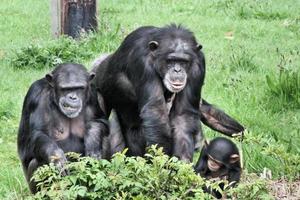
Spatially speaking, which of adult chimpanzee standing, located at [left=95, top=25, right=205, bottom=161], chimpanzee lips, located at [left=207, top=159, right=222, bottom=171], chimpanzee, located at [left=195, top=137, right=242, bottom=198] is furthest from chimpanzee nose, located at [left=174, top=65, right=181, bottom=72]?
chimpanzee lips, located at [left=207, top=159, right=222, bottom=171]

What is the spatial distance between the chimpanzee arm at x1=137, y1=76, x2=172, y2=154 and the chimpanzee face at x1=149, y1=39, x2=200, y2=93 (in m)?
0.10

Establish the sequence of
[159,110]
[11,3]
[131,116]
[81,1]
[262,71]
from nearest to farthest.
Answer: [159,110]
[131,116]
[262,71]
[81,1]
[11,3]

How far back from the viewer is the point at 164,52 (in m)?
5.65

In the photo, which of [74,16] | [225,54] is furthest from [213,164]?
[74,16]

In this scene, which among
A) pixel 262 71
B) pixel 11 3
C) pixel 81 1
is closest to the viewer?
pixel 262 71

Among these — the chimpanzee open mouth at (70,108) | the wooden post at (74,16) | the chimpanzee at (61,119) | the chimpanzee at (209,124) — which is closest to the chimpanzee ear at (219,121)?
the chimpanzee at (209,124)

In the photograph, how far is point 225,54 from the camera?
10086 mm

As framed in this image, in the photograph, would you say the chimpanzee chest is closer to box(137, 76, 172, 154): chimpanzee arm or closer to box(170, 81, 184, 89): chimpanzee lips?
box(137, 76, 172, 154): chimpanzee arm

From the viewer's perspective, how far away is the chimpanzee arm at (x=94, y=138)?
5719mm

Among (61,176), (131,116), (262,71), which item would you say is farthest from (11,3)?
(61,176)

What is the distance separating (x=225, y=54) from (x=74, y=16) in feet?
7.86

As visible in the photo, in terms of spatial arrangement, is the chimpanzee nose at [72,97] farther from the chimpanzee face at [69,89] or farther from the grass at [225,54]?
the grass at [225,54]

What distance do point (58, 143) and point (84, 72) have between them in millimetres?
617

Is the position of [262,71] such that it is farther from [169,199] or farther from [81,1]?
[169,199]
